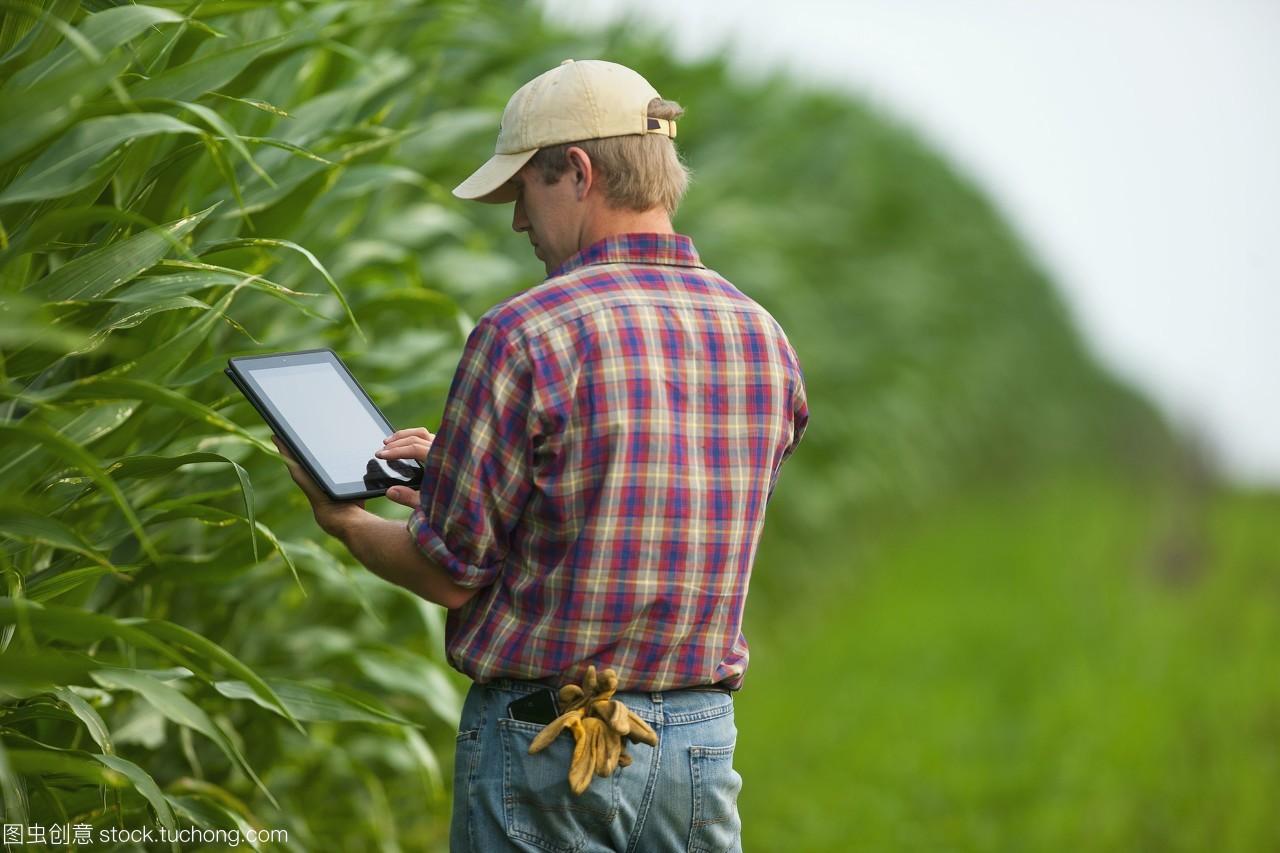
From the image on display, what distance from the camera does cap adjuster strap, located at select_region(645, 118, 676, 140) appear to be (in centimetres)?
191

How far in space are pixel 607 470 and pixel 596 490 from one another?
32 mm

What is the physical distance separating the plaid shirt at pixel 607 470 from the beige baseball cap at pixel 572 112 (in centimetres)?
15

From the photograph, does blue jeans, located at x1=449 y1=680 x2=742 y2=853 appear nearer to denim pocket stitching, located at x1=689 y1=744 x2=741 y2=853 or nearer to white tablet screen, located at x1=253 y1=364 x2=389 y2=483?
denim pocket stitching, located at x1=689 y1=744 x2=741 y2=853

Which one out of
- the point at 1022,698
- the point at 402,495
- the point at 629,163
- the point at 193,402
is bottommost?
the point at 1022,698

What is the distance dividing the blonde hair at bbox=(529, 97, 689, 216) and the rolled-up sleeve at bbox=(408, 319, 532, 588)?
264 millimetres

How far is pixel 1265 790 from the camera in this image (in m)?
4.75

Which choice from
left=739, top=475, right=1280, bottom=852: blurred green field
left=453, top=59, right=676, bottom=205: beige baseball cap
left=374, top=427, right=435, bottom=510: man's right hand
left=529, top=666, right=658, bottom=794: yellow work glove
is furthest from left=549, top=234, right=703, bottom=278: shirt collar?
left=739, top=475, right=1280, bottom=852: blurred green field

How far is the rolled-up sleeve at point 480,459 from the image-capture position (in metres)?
1.79

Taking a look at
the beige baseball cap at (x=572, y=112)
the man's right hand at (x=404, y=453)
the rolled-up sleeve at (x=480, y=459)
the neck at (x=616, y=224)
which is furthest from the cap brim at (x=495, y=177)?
the man's right hand at (x=404, y=453)

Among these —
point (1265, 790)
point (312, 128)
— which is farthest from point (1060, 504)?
point (312, 128)

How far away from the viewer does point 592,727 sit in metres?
1.84

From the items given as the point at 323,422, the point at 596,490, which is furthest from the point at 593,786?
the point at 323,422

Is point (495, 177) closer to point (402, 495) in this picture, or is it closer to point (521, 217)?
point (521, 217)

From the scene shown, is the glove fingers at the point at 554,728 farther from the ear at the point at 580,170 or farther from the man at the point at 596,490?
the ear at the point at 580,170
